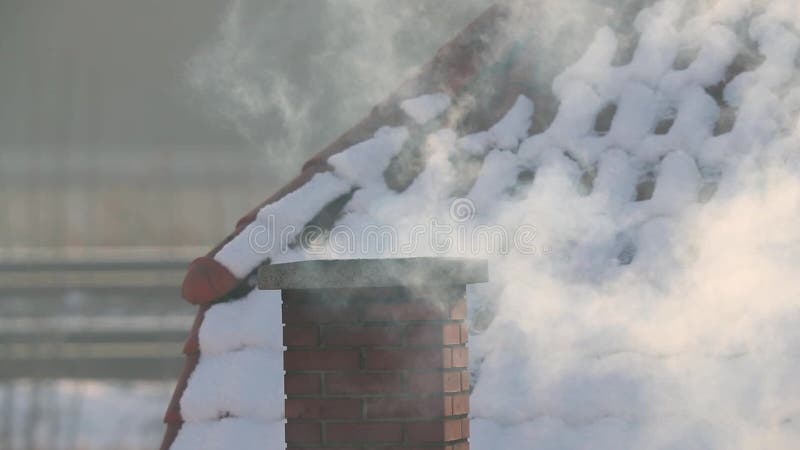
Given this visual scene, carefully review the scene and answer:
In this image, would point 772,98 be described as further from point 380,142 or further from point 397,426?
point 397,426

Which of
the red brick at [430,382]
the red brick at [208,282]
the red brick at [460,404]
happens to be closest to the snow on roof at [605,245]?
the red brick at [208,282]

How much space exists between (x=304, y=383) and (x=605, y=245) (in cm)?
156

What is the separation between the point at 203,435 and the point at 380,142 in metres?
1.46

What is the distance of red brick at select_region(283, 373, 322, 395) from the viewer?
3602 millimetres

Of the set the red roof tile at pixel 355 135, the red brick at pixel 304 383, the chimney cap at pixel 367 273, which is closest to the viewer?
the chimney cap at pixel 367 273

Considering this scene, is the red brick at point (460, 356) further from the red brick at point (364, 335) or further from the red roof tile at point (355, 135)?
the red roof tile at point (355, 135)

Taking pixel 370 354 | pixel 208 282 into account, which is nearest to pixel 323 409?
pixel 370 354

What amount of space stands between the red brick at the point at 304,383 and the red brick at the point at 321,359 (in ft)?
0.07

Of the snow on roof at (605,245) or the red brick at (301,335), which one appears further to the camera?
the snow on roof at (605,245)

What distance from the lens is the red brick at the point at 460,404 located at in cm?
364

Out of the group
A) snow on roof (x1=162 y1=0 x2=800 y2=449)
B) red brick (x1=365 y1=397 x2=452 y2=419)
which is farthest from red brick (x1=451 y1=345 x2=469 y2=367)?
snow on roof (x1=162 y1=0 x2=800 y2=449)

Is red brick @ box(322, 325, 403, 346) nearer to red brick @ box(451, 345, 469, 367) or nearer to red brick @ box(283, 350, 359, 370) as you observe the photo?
red brick @ box(283, 350, 359, 370)

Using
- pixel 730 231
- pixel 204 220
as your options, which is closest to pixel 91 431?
pixel 730 231

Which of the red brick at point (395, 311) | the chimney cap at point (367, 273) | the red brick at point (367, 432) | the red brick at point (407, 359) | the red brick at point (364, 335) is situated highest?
the chimney cap at point (367, 273)
